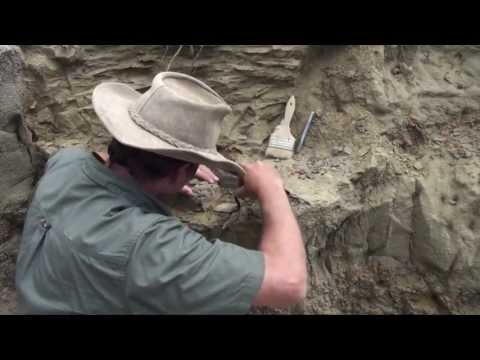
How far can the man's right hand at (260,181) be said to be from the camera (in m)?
2.07

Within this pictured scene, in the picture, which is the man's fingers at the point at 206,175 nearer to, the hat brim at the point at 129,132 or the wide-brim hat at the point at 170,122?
the hat brim at the point at 129,132

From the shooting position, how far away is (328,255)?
2865 millimetres

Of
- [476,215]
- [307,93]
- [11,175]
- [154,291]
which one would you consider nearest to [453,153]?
[476,215]

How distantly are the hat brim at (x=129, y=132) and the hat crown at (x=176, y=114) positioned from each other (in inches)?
1.5

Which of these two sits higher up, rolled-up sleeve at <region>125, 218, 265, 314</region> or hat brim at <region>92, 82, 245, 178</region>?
hat brim at <region>92, 82, 245, 178</region>

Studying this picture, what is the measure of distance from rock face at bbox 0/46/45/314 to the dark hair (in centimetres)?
97

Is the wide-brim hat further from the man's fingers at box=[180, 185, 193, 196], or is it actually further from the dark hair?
the man's fingers at box=[180, 185, 193, 196]

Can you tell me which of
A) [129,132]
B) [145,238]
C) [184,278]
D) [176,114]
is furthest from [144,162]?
[184,278]

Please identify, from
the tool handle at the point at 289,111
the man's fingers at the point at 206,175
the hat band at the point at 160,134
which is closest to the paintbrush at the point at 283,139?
the tool handle at the point at 289,111

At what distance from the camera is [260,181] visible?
2.10 meters

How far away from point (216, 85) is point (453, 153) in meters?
1.68

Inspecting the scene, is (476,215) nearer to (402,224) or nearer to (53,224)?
(402,224)

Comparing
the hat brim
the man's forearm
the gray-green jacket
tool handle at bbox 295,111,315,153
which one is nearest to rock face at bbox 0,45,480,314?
tool handle at bbox 295,111,315,153

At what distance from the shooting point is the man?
1572mm
